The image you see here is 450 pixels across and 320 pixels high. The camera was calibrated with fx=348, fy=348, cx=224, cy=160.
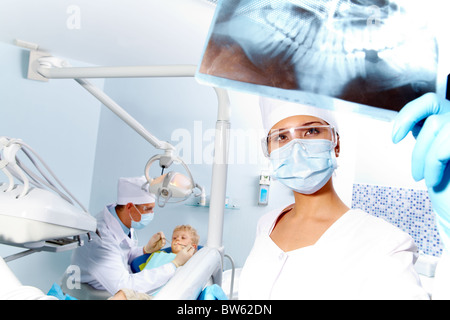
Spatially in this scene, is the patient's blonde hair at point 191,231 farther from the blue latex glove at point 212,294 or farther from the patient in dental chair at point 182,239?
the blue latex glove at point 212,294

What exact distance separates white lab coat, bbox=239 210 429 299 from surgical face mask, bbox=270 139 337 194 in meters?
0.13

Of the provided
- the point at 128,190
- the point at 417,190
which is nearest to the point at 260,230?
the point at 128,190

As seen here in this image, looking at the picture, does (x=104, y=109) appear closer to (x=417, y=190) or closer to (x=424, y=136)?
(x=417, y=190)

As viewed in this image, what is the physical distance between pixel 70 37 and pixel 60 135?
2.37 ft

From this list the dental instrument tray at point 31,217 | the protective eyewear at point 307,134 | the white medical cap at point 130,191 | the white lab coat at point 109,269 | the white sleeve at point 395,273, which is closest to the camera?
the white sleeve at point 395,273

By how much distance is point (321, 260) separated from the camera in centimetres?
88

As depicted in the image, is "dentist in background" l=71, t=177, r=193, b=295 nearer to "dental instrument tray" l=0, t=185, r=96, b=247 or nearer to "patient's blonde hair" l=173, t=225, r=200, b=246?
"patient's blonde hair" l=173, t=225, r=200, b=246

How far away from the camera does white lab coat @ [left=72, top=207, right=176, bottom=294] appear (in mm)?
1771

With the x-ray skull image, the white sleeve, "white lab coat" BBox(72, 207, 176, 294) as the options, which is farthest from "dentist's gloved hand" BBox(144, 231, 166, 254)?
the x-ray skull image

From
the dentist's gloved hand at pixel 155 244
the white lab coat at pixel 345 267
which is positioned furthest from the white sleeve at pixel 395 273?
the dentist's gloved hand at pixel 155 244

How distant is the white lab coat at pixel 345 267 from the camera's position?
769mm

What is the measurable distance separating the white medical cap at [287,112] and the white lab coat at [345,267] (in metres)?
0.28

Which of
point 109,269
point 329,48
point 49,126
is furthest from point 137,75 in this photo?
point 49,126

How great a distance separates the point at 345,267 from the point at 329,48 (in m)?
0.54
